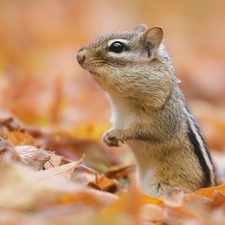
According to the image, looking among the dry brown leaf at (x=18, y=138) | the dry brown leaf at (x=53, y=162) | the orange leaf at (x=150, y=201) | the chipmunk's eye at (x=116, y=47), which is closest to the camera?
the orange leaf at (x=150, y=201)

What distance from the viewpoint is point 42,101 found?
8250 mm

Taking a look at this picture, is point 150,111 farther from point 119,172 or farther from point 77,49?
point 77,49

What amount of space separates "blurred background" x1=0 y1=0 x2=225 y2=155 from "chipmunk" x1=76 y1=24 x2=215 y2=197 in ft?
2.09

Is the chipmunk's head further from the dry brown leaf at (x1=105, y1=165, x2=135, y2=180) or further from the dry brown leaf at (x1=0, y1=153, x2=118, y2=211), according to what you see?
the dry brown leaf at (x1=0, y1=153, x2=118, y2=211)

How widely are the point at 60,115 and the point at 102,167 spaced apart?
6.99ft

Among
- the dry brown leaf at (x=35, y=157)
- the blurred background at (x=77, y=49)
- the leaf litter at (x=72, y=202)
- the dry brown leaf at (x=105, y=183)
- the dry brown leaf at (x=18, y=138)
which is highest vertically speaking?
the blurred background at (x=77, y=49)

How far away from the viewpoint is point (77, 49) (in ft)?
42.5

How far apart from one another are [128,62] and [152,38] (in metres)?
0.31

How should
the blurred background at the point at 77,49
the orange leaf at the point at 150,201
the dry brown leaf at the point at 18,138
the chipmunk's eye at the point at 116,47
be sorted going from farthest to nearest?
the blurred background at the point at 77,49
the chipmunk's eye at the point at 116,47
the dry brown leaf at the point at 18,138
the orange leaf at the point at 150,201

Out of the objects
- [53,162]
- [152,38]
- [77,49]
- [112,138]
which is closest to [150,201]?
[53,162]

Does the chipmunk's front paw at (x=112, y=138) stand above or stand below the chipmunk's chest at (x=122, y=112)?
below

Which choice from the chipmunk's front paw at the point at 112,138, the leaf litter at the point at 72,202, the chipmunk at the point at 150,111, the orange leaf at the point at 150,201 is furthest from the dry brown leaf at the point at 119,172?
the orange leaf at the point at 150,201

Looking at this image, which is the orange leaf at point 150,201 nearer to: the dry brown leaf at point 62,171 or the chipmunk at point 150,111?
the dry brown leaf at point 62,171

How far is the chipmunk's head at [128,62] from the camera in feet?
16.4
